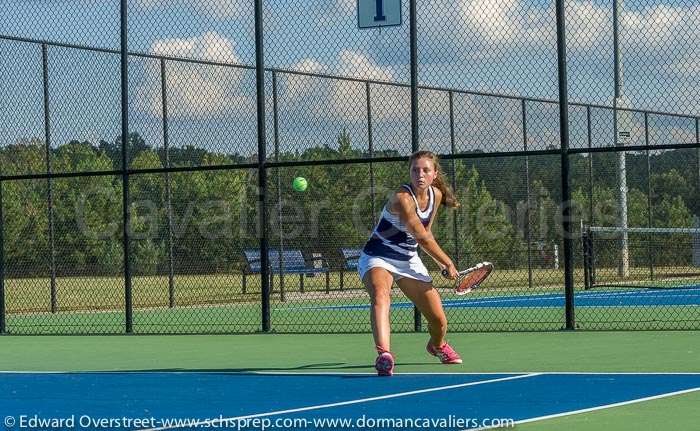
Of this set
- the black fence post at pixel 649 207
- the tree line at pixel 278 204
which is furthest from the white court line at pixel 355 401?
the black fence post at pixel 649 207

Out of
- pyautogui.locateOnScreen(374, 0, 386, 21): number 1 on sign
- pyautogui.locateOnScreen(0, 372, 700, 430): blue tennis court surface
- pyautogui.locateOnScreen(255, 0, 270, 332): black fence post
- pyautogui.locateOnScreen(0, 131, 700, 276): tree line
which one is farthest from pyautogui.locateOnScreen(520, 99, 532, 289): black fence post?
pyautogui.locateOnScreen(0, 372, 700, 430): blue tennis court surface

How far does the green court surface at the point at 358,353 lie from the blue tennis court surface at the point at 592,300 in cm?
571

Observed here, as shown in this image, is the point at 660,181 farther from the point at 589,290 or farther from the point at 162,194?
the point at 162,194

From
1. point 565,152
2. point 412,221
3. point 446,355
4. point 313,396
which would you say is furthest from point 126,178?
point 313,396

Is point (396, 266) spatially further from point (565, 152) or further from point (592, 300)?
point (592, 300)

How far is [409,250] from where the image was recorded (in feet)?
34.5

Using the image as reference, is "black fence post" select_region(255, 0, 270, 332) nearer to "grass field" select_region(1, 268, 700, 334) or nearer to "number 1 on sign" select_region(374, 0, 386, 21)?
"grass field" select_region(1, 268, 700, 334)

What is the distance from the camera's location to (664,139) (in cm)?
2262

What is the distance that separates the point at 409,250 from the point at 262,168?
4615 mm

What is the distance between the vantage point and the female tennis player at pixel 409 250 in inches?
404

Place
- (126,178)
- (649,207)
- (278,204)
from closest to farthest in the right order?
1. (126,178)
2. (278,204)
3. (649,207)

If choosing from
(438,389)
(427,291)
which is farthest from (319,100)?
(438,389)

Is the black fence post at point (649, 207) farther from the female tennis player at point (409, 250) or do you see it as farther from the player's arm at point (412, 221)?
the player's arm at point (412, 221)

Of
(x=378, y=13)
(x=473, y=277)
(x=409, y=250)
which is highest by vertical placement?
(x=378, y=13)
